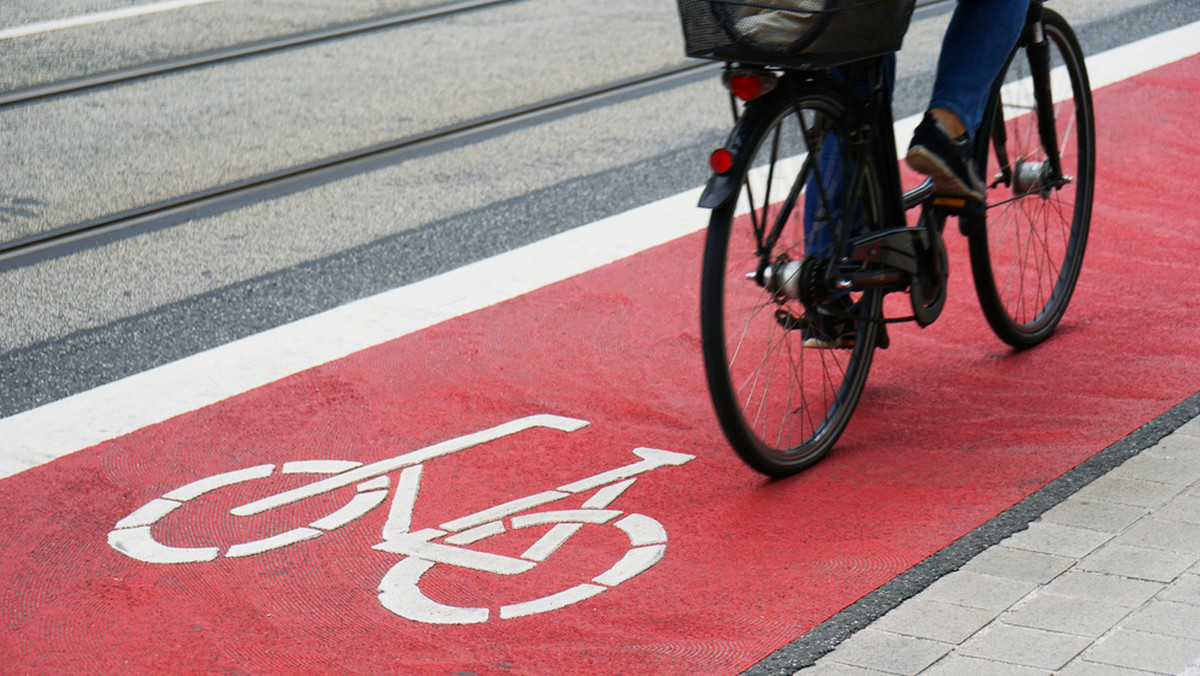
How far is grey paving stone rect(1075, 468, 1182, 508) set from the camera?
11.0 ft

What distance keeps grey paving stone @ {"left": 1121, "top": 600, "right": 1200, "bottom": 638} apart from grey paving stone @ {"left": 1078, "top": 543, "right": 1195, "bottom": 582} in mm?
126

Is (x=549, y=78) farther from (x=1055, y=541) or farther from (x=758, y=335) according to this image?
(x=1055, y=541)

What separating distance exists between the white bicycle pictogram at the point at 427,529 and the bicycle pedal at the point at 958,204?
0.99 m

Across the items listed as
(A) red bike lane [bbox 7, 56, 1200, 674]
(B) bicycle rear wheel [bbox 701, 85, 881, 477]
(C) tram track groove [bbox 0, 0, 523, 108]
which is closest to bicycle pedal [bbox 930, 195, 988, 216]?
(B) bicycle rear wheel [bbox 701, 85, 881, 477]

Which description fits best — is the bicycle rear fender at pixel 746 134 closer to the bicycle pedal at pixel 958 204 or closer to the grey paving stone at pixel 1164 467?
the bicycle pedal at pixel 958 204

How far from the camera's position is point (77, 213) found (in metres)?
6.29

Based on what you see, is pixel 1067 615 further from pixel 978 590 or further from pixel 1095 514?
pixel 1095 514

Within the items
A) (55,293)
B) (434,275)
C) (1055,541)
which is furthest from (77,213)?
(1055,541)

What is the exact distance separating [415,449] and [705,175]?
3060 millimetres

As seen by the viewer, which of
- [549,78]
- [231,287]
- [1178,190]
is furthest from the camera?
[549,78]

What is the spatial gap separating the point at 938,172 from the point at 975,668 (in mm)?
1471

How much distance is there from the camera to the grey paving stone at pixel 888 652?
8.91 feet

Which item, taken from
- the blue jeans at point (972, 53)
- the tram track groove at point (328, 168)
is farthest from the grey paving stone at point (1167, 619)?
the tram track groove at point (328, 168)

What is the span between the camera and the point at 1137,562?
120 inches
